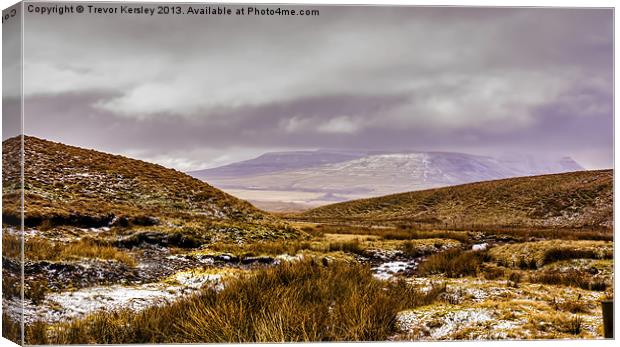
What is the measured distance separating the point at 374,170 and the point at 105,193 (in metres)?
3.56

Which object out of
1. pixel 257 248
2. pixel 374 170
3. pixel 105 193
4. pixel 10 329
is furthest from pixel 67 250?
pixel 374 170

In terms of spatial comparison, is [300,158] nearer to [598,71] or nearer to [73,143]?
[73,143]

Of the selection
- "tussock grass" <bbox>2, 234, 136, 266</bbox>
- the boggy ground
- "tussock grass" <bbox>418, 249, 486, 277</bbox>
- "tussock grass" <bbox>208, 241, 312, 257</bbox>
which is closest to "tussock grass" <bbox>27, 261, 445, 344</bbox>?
the boggy ground

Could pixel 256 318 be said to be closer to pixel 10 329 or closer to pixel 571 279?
pixel 10 329

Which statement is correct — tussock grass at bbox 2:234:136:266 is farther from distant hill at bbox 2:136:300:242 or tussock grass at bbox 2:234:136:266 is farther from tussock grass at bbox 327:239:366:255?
tussock grass at bbox 327:239:366:255

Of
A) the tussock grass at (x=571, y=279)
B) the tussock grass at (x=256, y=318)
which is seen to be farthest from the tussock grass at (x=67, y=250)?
the tussock grass at (x=571, y=279)

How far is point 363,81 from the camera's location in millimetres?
10109

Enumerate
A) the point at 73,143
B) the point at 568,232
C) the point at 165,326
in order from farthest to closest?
the point at 568,232 → the point at 73,143 → the point at 165,326

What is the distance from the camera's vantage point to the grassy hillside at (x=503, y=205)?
34.7ft

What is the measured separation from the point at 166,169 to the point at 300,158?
202cm

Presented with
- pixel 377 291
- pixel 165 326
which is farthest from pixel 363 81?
pixel 165 326

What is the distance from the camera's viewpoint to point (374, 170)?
10.2 meters

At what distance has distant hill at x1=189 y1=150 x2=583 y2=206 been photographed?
10312mm

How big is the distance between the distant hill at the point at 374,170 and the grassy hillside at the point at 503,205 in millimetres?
186
